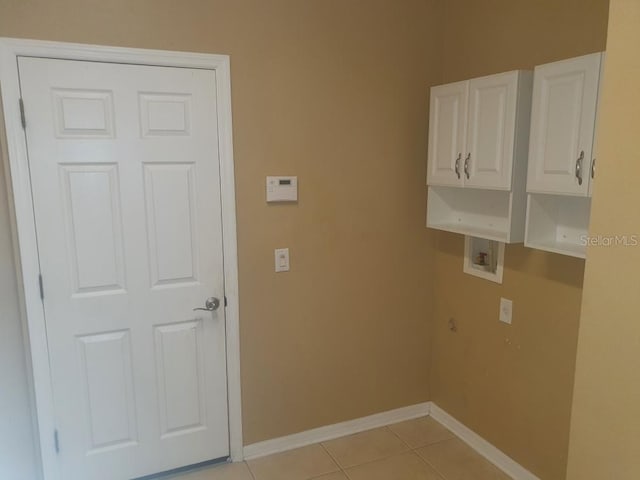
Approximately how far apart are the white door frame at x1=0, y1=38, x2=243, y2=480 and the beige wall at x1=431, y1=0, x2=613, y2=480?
4.39 ft

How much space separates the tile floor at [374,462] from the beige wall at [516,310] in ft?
0.63

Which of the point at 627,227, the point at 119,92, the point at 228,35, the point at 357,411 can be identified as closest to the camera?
the point at 627,227

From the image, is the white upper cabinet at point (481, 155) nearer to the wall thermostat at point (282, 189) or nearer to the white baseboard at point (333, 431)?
the wall thermostat at point (282, 189)

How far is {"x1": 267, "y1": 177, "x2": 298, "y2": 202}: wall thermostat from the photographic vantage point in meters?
2.46

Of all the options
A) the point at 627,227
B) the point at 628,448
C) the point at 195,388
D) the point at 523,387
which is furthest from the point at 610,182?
the point at 195,388

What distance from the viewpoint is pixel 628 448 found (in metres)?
1.18

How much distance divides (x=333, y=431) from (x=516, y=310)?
1.33m

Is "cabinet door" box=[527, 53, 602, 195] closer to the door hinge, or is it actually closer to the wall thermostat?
the wall thermostat

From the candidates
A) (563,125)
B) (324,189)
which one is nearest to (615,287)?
(563,125)

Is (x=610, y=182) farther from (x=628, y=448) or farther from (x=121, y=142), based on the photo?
(x=121, y=142)

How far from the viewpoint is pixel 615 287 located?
3.86ft

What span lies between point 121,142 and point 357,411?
2073 millimetres

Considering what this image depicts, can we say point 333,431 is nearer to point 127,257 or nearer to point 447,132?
point 127,257

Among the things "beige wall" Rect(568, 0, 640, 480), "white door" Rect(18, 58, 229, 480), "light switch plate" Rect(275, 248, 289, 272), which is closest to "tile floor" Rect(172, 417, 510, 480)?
"white door" Rect(18, 58, 229, 480)
